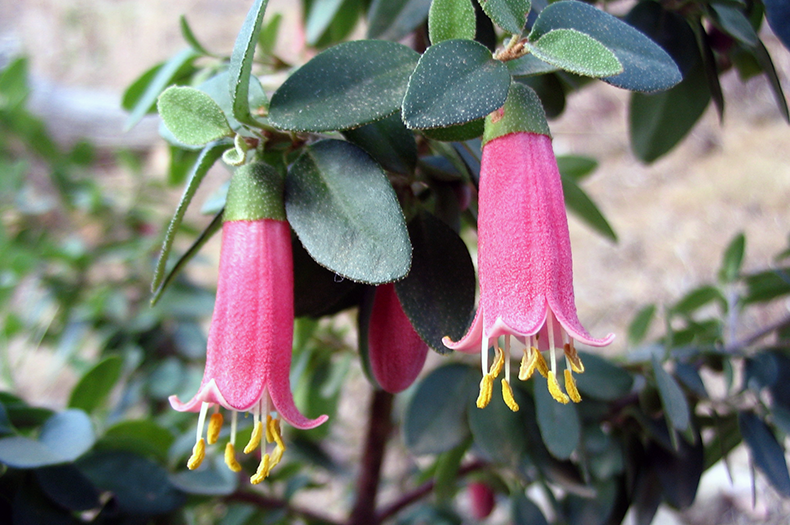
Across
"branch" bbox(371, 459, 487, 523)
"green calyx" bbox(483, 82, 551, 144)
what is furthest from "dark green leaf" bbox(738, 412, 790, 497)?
"green calyx" bbox(483, 82, 551, 144)

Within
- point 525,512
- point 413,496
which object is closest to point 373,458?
point 413,496

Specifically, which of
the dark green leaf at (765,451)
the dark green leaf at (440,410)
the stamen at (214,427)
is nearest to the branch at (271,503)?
the dark green leaf at (440,410)

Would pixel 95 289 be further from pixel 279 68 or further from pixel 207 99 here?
pixel 207 99

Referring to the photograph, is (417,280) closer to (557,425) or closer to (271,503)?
(557,425)

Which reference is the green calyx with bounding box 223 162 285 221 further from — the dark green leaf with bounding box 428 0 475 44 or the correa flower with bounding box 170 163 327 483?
the dark green leaf with bounding box 428 0 475 44

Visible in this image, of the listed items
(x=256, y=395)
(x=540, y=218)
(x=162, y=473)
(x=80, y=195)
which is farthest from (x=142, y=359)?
(x=540, y=218)

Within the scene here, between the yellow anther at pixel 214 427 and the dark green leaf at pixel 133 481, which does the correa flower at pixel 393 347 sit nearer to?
the yellow anther at pixel 214 427
